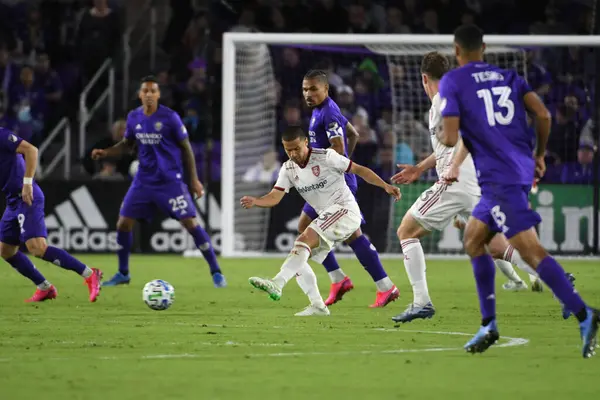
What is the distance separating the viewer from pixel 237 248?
19.1 metres

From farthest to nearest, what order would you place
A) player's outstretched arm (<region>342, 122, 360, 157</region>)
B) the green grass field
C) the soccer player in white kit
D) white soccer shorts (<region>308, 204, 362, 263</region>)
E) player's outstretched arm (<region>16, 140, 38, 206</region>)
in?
player's outstretched arm (<region>342, 122, 360, 157</region>)
player's outstretched arm (<region>16, 140, 38, 206</region>)
white soccer shorts (<region>308, 204, 362, 263</region>)
the soccer player in white kit
the green grass field

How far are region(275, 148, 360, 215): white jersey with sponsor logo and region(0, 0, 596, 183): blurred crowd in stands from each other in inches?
327

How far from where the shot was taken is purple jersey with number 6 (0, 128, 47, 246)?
38.8 ft

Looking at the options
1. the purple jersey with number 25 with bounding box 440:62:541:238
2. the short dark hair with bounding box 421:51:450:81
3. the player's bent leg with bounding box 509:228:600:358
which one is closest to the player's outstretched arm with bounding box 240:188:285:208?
the short dark hair with bounding box 421:51:450:81

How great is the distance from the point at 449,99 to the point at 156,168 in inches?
269

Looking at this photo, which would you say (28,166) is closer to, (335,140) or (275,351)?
(335,140)

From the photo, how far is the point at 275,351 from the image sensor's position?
7789 mm

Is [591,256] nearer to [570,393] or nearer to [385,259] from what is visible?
[385,259]

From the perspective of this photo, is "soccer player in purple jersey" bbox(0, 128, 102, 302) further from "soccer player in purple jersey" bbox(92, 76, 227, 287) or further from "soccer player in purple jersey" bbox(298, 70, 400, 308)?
"soccer player in purple jersey" bbox(298, 70, 400, 308)

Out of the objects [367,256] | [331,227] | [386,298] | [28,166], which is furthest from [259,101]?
[331,227]

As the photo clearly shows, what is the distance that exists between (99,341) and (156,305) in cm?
249

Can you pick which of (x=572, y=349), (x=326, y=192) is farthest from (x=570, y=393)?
(x=326, y=192)


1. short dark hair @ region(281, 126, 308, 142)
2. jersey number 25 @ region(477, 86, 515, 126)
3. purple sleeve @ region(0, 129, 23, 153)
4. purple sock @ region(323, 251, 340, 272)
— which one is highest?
jersey number 25 @ region(477, 86, 515, 126)

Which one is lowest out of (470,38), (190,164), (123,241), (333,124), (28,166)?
(123,241)
